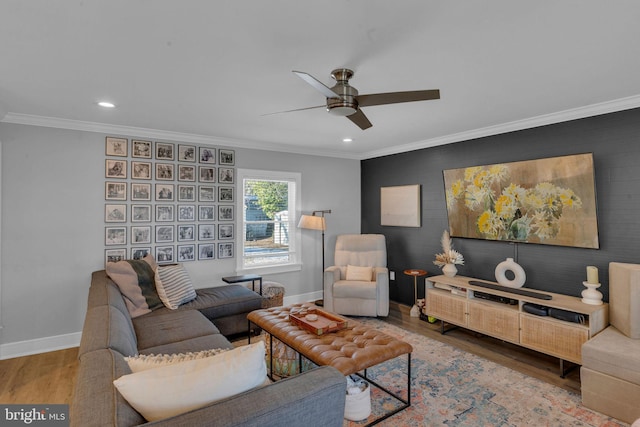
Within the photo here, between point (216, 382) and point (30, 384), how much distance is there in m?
2.73

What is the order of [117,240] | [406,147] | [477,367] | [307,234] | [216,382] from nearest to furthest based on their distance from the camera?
1. [216,382]
2. [477,367]
3. [117,240]
4. [406,147]
5. [307,234]

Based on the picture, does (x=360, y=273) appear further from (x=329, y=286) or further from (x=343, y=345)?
(x=343, y=345)

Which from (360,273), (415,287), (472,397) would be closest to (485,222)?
(415,287)

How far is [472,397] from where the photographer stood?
8.45 feet

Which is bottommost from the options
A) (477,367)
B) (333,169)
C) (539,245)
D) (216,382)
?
(477,367)

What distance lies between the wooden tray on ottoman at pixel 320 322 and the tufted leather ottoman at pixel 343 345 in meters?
0.03

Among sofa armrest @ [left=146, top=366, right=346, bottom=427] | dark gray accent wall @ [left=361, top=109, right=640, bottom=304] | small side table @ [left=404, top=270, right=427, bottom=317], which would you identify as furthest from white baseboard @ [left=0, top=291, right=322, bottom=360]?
dark gray accent wall @ [left=361, top=109, right=640, bottom=304]

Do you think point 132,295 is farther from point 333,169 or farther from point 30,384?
point 333,169

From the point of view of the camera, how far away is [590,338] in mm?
2676

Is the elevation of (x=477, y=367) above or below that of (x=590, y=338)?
below

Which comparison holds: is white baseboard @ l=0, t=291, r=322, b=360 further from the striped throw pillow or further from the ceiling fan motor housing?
the ceiling fan motor housing

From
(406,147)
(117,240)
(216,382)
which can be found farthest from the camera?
(406,147)

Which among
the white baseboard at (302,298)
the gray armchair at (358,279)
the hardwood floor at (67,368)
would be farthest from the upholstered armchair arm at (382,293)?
the white baseboard at (302,298)

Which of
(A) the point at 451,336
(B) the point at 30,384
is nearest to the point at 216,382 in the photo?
(B) the point at 30,384
